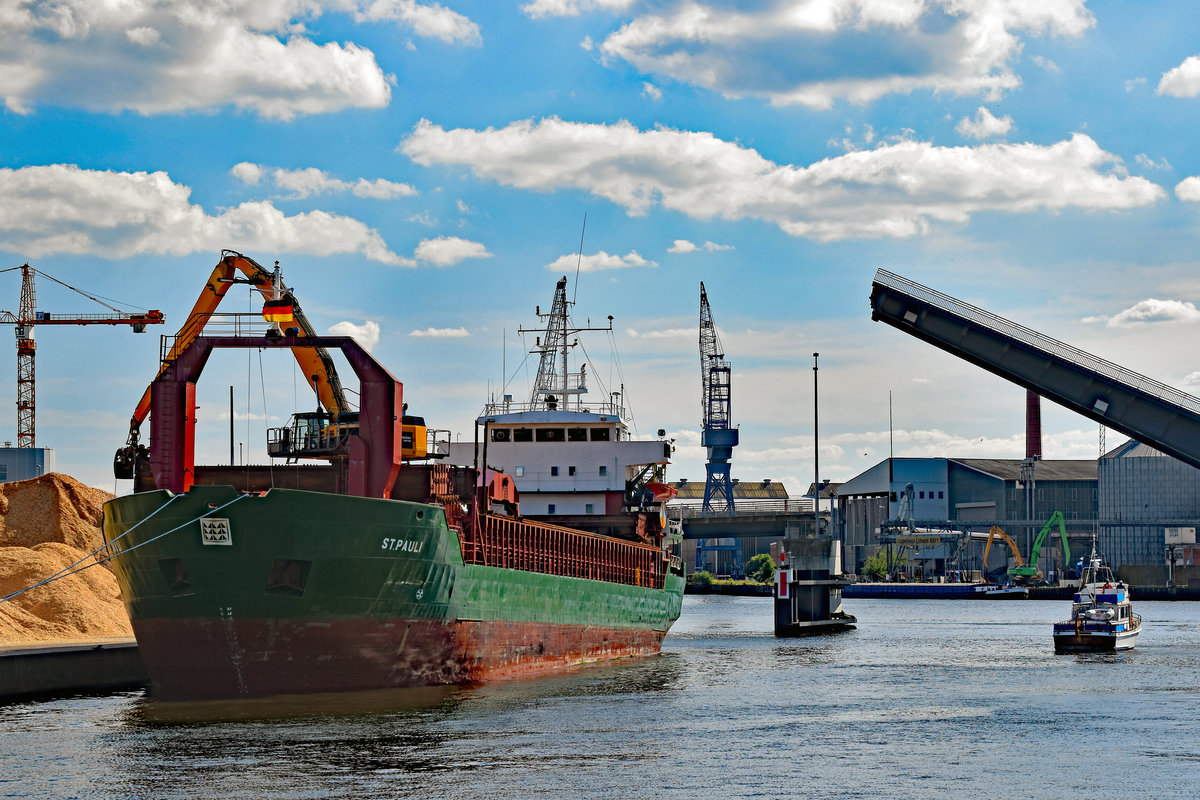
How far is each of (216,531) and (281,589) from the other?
1494 millimetres

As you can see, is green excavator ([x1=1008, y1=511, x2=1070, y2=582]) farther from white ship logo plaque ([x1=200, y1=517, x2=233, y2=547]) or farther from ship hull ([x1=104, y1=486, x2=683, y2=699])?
white ship logo plaque ([x1=200, y1=517, x2=233, y2=547])

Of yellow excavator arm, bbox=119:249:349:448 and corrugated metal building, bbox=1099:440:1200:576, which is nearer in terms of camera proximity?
yellow excavator arm, bbox=119:249:349:448

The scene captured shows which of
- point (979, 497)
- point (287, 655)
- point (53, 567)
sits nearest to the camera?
point (287, 655)

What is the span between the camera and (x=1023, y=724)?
23875 mm

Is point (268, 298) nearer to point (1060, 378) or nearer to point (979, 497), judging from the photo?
point (1060, 378)

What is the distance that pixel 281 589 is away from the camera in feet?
77.1

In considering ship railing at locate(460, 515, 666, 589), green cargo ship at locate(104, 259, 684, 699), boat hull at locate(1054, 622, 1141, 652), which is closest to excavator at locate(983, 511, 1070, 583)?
boat hull at locate(1054, 622, 1141, 652)

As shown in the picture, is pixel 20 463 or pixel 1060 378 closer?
pixel 1060 378

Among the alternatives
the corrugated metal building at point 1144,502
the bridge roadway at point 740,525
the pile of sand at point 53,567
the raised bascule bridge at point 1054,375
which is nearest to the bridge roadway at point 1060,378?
the raised bascule bridge at point 1054,375

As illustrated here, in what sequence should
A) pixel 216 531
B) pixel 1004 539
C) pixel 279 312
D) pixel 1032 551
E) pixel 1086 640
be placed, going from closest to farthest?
pixel 216 531 → pixel 279 312 → pixel 1086 640 → pixel 1032 551 → pixel 1004 539

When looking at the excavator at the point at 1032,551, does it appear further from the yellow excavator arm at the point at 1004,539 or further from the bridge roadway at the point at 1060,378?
the bridge roadway at the point at 1060,378

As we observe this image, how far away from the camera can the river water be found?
57.7 feet

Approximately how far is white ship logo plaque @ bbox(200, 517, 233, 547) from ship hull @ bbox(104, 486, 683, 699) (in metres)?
0.02

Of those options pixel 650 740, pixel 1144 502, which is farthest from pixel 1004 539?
pixel 650 740
